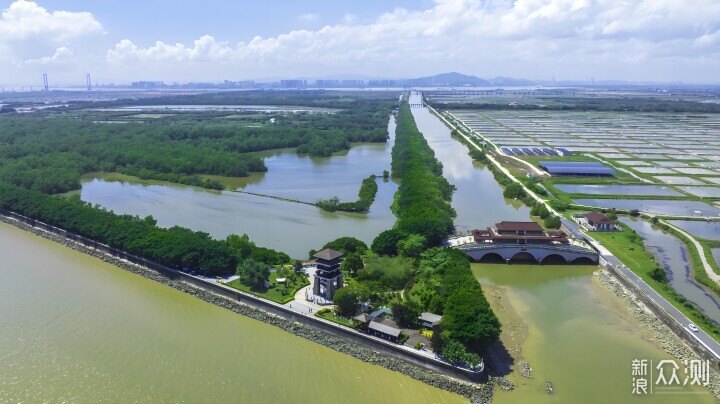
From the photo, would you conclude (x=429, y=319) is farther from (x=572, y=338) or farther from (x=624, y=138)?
(x=624, y=138)

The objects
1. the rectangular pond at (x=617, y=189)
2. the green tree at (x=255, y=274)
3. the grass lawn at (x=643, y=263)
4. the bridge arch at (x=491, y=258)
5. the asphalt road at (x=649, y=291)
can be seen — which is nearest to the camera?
the asphalt road at (x=649, y=291)

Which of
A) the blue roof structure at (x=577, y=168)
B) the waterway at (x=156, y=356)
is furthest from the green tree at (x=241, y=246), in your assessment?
the blue roof structure at (x=577, y=168)

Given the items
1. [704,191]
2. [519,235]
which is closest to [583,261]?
[519,235]

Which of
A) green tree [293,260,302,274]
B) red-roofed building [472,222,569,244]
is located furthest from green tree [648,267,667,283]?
green tree [293,260,302,274]

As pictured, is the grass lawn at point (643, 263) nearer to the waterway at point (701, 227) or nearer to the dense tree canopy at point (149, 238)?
the waterway at point (701, 227)

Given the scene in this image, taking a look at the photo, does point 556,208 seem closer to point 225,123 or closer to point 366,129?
point 366,129

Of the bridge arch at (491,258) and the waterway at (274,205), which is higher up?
the waterway at (274,205)
